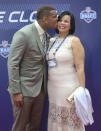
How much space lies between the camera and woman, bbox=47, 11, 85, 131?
1.96 meters

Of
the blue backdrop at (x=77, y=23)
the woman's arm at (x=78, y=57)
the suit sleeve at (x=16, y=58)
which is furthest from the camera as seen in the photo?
the blue backdrop at (x=77, y=23)

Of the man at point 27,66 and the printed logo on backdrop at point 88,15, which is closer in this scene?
the man at point 27,66

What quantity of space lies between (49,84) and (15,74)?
1.34 feet

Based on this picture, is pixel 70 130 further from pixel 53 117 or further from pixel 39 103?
pixel 39 103

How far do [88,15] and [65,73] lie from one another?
30.3 inches

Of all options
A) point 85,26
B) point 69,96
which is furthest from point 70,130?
point 85,26

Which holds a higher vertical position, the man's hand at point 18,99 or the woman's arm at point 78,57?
the woman's arm at point 78,57

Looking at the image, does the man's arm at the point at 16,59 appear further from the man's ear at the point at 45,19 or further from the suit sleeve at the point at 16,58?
the man's ear at the point at 45,19

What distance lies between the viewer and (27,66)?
6.31 feet

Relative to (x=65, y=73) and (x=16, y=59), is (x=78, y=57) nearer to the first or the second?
(x=65, y=73)

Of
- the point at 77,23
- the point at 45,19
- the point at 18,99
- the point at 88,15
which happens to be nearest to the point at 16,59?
the point at 18,99

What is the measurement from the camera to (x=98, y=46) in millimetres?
2352

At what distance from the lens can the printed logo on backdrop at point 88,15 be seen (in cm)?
231

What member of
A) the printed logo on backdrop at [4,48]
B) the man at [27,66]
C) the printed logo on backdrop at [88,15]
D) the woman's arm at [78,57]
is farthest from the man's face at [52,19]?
the printed logo on backdrop at [4,48]
